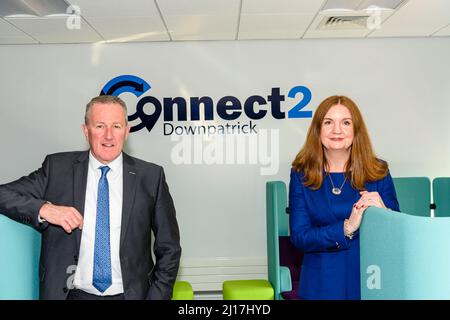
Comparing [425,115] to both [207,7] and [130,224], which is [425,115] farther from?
[130,224]

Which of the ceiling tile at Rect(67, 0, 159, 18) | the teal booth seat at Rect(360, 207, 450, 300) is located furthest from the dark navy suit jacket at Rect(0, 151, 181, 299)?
the ceiling tile at Rect(67, 0, 159, 18)

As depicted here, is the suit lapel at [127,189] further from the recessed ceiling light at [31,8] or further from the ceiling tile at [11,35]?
the ceiling tile at [11,35]

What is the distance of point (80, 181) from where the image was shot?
6.26 ft

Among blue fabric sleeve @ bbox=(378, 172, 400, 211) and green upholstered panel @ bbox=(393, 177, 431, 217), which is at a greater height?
blue fabric sleeve @ bbox=(378, 172, 400, 211)

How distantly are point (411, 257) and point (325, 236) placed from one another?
0.97 metres

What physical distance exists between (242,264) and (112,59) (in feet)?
8.36

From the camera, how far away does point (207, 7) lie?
434 centimetres

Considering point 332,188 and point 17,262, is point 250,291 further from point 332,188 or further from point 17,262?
point 17,262

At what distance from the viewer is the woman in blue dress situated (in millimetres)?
1889

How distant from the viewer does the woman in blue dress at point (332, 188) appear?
189cm

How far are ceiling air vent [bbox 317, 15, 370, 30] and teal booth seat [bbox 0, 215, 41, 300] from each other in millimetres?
3857

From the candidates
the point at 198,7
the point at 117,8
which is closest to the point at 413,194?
the point at 198,7

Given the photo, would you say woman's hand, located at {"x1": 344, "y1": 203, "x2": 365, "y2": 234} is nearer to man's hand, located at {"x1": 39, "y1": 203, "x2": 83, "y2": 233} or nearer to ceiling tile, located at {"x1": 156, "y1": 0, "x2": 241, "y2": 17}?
man's hand, located at {"x1": 39, "y1": 203, "x2": 83, "y2": 233}

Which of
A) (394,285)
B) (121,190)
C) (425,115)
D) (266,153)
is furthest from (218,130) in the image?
(394,285)
